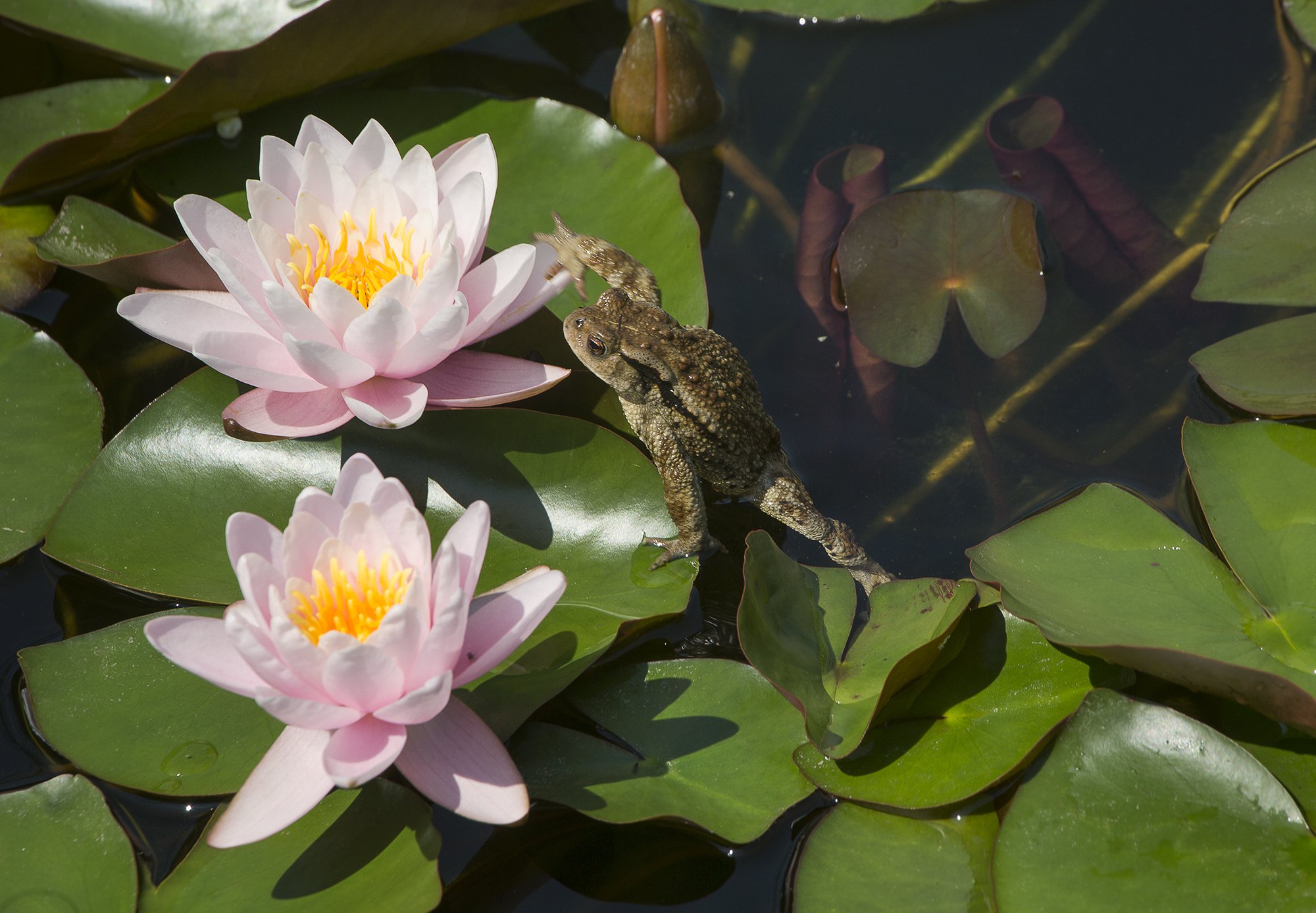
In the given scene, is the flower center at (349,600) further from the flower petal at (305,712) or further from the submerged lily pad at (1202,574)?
the submerged lily pad at (1202,574)

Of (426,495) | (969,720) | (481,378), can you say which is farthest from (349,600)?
(969,720)

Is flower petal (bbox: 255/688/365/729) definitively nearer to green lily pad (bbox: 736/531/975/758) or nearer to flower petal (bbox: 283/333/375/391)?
flower petal (bbox: 283/333/375/391)

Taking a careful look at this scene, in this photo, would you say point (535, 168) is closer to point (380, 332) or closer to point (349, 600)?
point (380, 332)

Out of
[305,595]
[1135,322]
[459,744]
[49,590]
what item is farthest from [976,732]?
[49,590]

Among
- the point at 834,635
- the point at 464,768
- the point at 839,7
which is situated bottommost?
the point at 834,635

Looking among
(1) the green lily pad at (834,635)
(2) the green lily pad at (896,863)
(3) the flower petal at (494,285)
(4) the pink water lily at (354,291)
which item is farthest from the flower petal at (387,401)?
(2) the green lily pad at (896,863)

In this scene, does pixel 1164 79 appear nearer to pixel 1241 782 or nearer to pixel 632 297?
pixel 632 297
